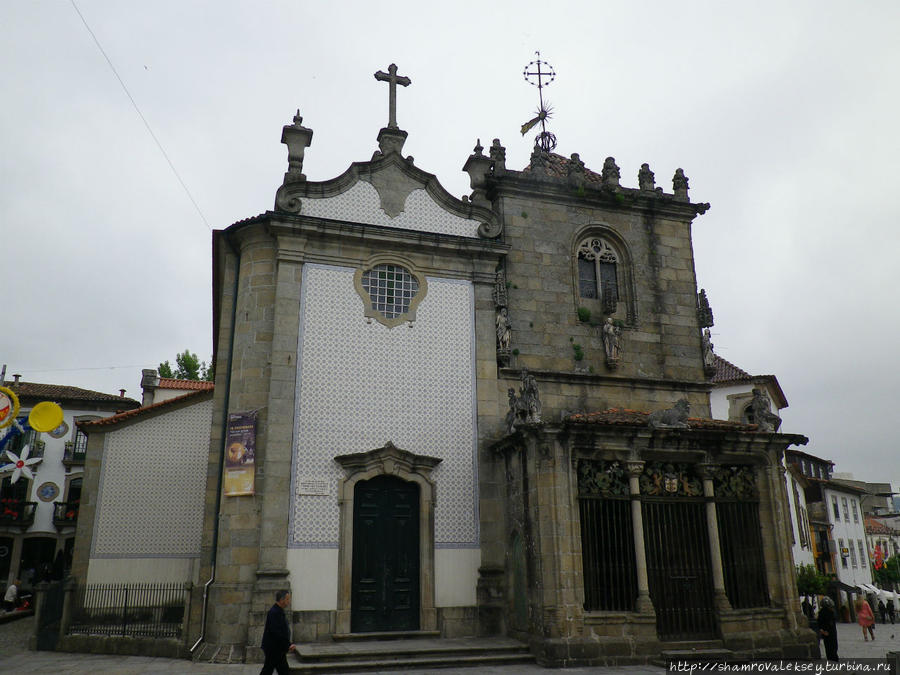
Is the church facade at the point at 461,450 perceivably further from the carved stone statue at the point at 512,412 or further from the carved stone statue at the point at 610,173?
the carved stone statue at the point at 610,173

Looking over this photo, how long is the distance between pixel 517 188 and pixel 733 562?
889 centimetres

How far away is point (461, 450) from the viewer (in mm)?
13586

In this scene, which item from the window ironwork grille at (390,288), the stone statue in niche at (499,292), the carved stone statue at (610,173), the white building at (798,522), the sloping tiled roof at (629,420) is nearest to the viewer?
the sloping tiled roof at (629,420)

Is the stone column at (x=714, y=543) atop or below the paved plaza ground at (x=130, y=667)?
atop

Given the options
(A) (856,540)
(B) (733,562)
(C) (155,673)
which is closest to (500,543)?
(B) (733,562)

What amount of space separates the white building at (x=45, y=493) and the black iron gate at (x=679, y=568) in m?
27.6

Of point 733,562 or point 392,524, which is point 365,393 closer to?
point 392,524

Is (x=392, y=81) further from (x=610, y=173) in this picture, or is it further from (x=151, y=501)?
(x=151, y=501)

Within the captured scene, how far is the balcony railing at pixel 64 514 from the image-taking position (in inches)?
1241

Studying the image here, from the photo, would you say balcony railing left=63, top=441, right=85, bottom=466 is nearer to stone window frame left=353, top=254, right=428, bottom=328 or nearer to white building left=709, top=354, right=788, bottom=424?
stone window frame left=353, top=254, right=428, bottom=328

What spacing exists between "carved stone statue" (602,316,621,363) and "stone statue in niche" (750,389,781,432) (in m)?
2.95

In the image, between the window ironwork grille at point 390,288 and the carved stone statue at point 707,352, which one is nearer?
the window ironwork grille at point 390,288

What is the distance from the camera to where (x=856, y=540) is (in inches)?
1665

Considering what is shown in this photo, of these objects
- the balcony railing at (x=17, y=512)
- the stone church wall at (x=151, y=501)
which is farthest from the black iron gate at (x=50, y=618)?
the balcony railing at (x=17, y=512)
